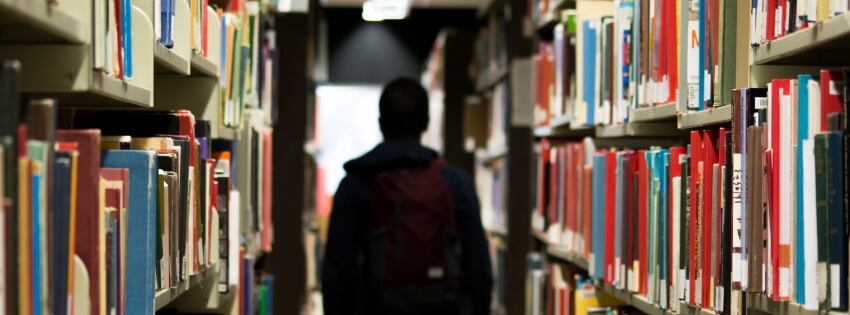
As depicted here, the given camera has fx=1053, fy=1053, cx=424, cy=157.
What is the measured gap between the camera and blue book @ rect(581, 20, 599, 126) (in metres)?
3.02

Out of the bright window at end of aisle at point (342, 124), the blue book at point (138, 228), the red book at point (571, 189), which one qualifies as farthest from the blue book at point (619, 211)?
the bright window at end of aisle at point (342, 124)

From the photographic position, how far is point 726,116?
1.81m

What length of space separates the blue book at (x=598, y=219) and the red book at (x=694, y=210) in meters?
0.72

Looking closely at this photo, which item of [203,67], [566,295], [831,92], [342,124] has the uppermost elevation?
[342,124]

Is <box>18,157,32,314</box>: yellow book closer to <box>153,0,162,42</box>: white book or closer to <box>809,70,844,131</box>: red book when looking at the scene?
<box>153,0,162,42</box>: white book

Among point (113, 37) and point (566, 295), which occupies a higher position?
point (113, 37)

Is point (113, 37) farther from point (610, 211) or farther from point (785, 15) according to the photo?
point (610, 211)

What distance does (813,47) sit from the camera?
1.49 meters

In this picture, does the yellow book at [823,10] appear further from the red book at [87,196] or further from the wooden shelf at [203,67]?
the wooden shelf at [203,67]

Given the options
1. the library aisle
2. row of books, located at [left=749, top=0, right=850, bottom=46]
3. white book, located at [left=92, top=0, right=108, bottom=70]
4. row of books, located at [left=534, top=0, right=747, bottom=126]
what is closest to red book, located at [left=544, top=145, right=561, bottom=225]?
the library aisle

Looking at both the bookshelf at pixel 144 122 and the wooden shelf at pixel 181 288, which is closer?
the bookshelf at pixel 144 122

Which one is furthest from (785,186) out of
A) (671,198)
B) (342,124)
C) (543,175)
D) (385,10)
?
(342,124)

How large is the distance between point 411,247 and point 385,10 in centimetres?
605

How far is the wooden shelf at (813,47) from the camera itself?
4.53 ft
